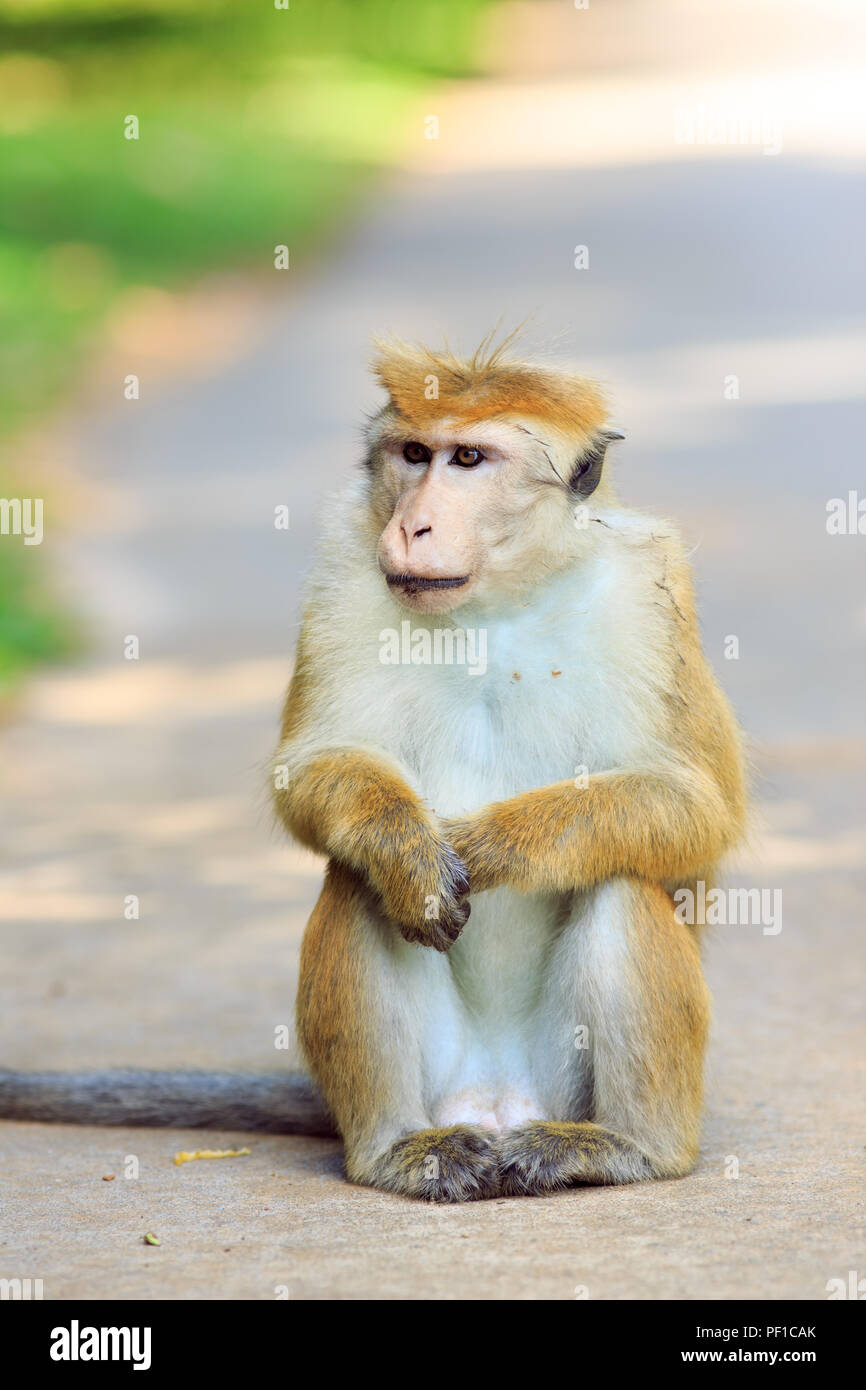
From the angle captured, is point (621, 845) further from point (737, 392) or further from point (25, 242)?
point (25, 242)

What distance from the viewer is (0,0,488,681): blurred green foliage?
20984 mm

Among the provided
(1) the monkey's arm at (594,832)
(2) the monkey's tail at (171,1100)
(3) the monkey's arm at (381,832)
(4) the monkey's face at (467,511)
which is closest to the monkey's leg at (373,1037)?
(3) the monkey's arm at (381,832)

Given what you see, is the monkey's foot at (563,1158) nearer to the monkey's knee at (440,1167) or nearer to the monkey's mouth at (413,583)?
the monkey's knee at (440,1167)

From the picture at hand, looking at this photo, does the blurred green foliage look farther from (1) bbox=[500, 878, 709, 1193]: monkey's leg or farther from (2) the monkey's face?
(1) bbox=[500, 878, 709, 1193]: monkey's leg

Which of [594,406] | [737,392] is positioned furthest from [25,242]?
[594,406]

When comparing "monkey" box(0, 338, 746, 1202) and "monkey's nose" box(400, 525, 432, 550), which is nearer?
"monkey's nose" box(400, 525, 432, 550)

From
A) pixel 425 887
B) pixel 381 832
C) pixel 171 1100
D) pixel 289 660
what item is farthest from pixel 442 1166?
pixel 289 660

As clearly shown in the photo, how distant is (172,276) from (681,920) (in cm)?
1944

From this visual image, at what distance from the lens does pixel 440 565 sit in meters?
5.16

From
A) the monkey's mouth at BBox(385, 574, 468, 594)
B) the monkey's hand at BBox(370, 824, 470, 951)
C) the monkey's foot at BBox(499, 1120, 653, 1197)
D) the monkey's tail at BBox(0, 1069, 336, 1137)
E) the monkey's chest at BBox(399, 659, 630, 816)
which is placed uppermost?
the monkey's mouth at BBox(385, 574, 468, 594)

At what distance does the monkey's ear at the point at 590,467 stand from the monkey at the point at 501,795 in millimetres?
11

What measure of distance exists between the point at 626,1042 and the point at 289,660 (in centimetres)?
778

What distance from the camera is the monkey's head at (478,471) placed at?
5.20m

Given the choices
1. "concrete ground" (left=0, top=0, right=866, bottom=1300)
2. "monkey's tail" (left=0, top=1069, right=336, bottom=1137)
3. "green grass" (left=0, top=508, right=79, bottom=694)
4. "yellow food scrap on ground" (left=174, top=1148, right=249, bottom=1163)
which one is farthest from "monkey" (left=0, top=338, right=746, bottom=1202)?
"green grass" (left=0, top=508, right=79, bottom=694)
